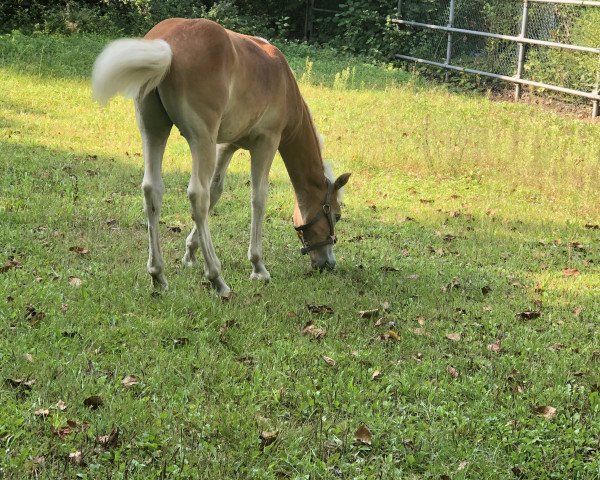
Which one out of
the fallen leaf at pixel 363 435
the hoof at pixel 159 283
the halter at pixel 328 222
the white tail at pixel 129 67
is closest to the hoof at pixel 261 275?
the halter at pixel 328 222

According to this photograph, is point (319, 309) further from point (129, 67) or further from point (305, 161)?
point (129, 67)

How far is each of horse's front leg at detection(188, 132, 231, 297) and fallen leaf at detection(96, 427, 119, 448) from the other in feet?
7.03

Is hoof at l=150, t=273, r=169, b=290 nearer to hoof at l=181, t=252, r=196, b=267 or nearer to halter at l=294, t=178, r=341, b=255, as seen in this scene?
hoof at l=181, t=252, r=196, b=267

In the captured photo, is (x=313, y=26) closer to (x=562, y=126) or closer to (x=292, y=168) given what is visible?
(x=562, y=126)

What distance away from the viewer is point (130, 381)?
3863 mm

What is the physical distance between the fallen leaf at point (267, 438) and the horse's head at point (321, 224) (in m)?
3.00

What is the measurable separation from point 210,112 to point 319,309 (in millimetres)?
1471

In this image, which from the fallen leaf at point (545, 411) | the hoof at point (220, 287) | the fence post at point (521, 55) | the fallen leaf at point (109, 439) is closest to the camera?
the fallen leaf at point (109, 439)

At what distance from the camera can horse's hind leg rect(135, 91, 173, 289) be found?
5.16m

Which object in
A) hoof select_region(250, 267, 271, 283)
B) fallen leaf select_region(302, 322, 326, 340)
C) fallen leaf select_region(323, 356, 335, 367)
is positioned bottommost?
hoof select_region(250, 267, 271, 283)

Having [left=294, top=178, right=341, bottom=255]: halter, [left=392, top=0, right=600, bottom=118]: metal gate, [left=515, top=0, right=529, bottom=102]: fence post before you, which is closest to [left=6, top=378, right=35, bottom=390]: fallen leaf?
[left=294, top=178, right=341, bottom=255]: halter

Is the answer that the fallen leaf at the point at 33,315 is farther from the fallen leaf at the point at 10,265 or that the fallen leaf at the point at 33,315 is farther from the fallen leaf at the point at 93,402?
the fallen leaf at the point at 93,402

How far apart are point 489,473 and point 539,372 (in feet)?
4.16

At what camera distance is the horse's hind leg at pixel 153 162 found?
5156 mm
